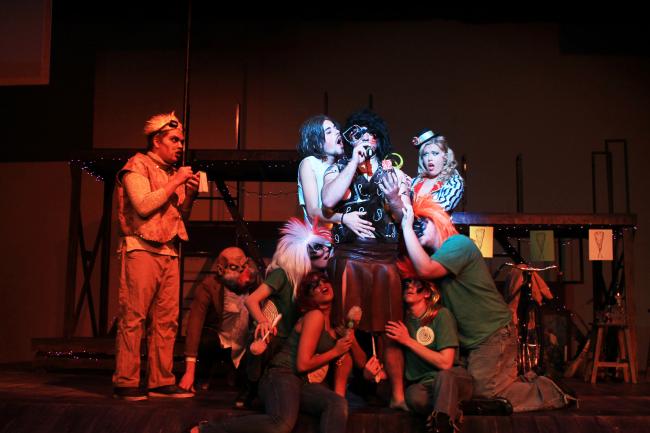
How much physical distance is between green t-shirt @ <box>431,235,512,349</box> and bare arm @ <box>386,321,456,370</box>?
0.21 meters

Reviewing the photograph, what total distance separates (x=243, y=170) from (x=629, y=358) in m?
3.52

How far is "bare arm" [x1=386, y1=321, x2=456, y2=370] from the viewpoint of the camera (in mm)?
3678

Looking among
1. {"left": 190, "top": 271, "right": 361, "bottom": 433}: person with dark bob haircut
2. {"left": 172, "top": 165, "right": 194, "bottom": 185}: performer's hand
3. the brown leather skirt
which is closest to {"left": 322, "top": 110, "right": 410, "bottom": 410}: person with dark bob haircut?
the brown leather skirt

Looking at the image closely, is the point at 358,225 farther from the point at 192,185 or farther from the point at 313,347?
the point at 192,185

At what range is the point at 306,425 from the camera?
3.58m

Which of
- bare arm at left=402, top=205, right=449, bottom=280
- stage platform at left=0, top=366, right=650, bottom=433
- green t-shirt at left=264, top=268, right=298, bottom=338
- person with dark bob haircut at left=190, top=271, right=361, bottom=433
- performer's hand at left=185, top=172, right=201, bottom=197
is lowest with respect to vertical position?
stage platform at left=0, top=366, right=650, bottom=433

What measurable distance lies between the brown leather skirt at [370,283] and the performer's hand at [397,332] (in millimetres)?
35

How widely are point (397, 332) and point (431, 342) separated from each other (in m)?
0.20

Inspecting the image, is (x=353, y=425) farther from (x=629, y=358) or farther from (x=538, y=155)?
(x=538, y=155)

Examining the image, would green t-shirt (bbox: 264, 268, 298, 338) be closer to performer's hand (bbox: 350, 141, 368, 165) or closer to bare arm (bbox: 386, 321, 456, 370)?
bare arm (bbox: 386, 321, 456, 370)

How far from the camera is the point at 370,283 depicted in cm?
376

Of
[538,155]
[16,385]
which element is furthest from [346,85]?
[16,385]

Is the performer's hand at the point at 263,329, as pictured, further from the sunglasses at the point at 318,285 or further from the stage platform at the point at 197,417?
the stage platform at the point at 197,417

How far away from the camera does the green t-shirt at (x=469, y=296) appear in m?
3.86
